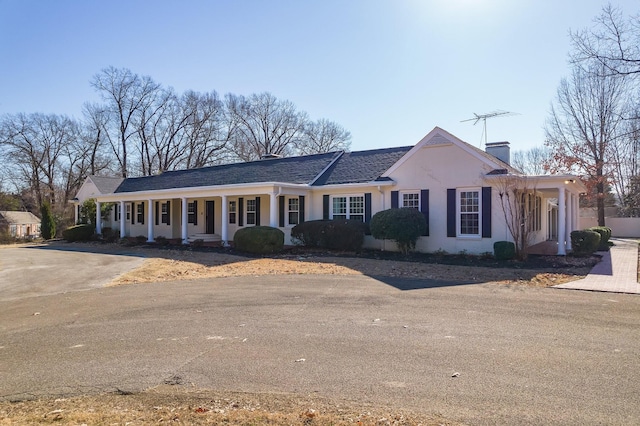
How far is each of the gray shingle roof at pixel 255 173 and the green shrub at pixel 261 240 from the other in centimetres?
376

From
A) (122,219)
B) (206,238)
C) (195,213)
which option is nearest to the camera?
(206,238)

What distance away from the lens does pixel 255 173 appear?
2395 cm

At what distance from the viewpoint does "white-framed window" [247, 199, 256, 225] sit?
73.2 feet

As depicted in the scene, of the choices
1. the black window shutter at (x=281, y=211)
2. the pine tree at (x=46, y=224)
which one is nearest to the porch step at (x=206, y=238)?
the black window shutter at (x=281, y=211)

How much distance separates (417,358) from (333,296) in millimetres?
4306

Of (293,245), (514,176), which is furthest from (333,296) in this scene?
(293,245)

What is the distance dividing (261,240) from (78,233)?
1614 cm

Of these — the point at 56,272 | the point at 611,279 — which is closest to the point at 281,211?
the point at 56,272

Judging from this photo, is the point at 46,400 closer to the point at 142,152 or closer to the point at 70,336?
the point at 70,336

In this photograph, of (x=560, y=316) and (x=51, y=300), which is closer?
(x=560, y=316)

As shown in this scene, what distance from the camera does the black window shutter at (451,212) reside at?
669 inches


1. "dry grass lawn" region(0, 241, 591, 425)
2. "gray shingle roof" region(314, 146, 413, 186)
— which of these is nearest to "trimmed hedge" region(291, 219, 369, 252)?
"gray shingle roof" region(314, 146, 413, 186)

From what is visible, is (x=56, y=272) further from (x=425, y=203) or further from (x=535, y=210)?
(x=535, y=210)

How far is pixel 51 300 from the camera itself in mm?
9695
